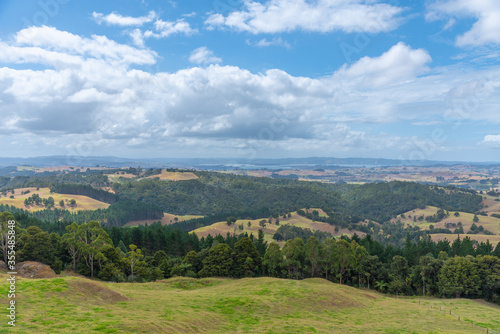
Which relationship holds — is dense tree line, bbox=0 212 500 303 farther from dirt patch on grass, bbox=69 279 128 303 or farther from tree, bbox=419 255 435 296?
dirt patch on grass, bbox=69 279 128 303

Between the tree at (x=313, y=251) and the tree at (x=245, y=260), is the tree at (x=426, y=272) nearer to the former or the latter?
the tree at (x=313, y=251)

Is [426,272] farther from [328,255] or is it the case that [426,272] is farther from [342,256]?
[328,255]

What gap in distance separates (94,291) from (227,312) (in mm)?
17442

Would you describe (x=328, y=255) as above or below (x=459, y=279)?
above

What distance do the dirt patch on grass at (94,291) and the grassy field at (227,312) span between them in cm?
11

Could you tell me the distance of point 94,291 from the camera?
123ft

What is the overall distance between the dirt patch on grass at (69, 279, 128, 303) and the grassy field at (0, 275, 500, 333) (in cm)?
11

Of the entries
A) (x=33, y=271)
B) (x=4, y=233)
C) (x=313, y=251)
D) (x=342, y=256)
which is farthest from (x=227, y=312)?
(x=4, y=233)

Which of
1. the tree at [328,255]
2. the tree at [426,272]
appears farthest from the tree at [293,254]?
the tree at [426,272]

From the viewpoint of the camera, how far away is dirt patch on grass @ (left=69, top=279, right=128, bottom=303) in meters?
36.4

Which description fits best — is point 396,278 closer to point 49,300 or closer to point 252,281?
point 252,281

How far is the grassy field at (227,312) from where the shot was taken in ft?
91.4

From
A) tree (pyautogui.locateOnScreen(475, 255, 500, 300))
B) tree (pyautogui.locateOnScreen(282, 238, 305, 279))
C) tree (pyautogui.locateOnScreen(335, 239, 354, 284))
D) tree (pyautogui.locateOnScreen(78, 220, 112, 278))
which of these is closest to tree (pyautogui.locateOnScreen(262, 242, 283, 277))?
tree (pyautogui.locateOnScreen(282, 238, 305, 279))

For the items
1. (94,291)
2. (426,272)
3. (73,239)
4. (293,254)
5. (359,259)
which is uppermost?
(94,291)
